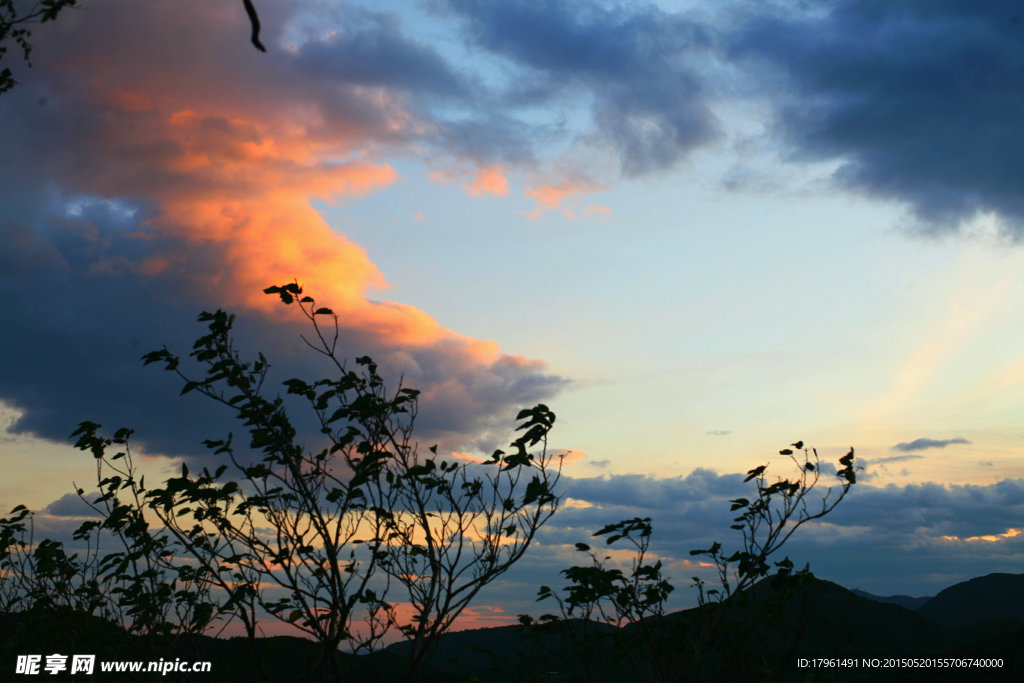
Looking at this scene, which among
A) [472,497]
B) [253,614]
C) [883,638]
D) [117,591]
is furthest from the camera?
[883,638]

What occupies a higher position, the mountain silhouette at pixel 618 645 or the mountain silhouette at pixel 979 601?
the mountain silhouette at pixel 618 645

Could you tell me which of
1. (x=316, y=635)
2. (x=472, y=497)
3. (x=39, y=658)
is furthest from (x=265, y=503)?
(x=39, y=658)

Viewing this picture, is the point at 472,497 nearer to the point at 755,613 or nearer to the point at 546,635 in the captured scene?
the point at 546,635

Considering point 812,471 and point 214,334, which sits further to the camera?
point 812,471

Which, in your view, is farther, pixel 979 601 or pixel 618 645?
pixel 979 601

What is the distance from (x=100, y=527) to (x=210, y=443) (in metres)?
4.51

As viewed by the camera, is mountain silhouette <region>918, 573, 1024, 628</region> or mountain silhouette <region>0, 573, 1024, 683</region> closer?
mountain silhouette <region>0, 573, 1024, 683</region>

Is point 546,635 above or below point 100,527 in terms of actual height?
below

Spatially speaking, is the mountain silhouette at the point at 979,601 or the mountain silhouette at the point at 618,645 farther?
the mountain silhouette at the point at 979,601

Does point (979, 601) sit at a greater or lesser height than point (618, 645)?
lesser

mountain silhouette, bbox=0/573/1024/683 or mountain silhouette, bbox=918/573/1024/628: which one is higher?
mountain silhouette, bbox=0/573/1024/683

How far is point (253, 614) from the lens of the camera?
847cm

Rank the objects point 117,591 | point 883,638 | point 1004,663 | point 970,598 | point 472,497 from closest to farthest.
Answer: point 472,497 < point 117,591 < point 1004,663 < point 883,638 < point 970,598

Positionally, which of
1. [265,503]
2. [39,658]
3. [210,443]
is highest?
[210,443]
